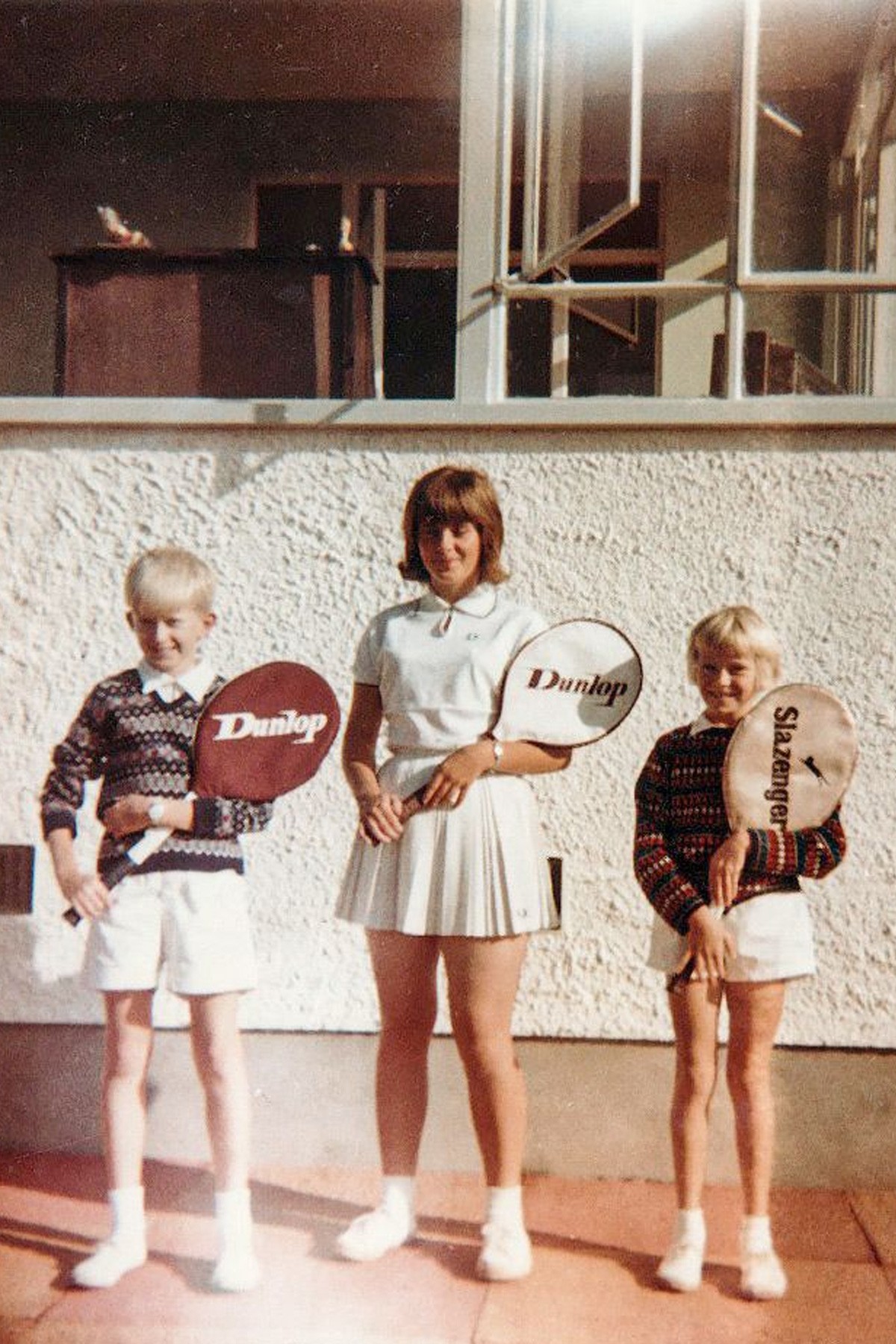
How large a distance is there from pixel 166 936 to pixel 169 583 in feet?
2.25

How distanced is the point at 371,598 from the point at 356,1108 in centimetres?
117

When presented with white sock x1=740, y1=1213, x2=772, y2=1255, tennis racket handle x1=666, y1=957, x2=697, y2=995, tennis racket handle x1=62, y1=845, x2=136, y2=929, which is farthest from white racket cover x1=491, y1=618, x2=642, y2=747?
white sock x1=740, y1=1213, x2=772, y2=1255

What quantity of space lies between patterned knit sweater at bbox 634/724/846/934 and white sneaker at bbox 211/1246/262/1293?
1.00 metres

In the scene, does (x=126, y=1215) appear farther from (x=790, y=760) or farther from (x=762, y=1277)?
(x=790, y=760)

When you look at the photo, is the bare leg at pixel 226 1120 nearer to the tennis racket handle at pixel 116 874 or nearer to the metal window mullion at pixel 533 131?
the tennis racket handle at pixel 116 874

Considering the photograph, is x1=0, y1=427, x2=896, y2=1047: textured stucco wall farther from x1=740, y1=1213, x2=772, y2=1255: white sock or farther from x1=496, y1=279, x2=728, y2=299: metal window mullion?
x1=740, y1=1213, x2=772, y2=1255: white sock

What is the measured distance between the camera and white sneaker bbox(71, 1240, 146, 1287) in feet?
8.68

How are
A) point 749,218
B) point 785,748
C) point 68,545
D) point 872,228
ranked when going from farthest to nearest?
point 872,228
point 68,545
point 749,218
point 785,748

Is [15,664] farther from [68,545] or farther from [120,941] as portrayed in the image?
[120,941]

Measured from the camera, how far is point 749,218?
3012mm

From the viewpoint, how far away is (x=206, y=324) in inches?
147

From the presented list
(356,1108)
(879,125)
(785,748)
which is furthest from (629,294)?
(879,125)

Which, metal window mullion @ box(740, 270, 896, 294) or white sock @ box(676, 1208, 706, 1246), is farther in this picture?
metal window mullion @ box(740, 270, 896, 294)

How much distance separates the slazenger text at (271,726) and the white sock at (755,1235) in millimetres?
1228
